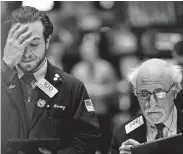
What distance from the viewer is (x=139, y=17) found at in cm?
351

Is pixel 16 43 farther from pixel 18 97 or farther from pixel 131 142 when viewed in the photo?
pixel 131 142

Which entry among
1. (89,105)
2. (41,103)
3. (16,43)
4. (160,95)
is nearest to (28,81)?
(41,103)

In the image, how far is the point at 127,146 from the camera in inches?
124

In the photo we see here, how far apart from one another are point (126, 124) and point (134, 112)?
13 centimetres

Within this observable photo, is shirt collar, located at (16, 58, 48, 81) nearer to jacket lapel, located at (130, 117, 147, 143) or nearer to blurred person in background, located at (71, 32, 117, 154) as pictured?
blurred person in background, located at (71, 32, 117, 154)

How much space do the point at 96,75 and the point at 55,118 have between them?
1.75ft

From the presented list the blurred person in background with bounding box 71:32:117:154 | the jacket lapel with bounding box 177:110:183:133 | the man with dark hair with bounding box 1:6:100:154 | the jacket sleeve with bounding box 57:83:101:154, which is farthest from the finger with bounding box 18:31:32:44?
the jacket lapel with bounding box 177:110:183:133

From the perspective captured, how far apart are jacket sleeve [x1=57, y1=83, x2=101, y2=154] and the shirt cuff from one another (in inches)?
23.8

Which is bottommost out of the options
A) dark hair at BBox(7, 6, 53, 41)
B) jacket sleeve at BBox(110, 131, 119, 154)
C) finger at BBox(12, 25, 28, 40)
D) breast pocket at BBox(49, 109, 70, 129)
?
jacket sleeve at BBox(110, 131, 119, 154)

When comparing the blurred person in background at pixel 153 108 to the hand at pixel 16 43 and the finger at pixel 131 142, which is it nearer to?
the finger at pixel 131 142

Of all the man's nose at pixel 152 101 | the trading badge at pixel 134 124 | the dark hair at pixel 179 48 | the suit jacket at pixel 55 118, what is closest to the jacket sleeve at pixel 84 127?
the suit jacket at pixel 55 118

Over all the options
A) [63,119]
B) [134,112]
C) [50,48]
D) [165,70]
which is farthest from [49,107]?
[165,70]

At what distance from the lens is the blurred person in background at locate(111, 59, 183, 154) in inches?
125

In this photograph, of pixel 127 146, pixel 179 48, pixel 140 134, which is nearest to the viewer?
pixel 127 146
